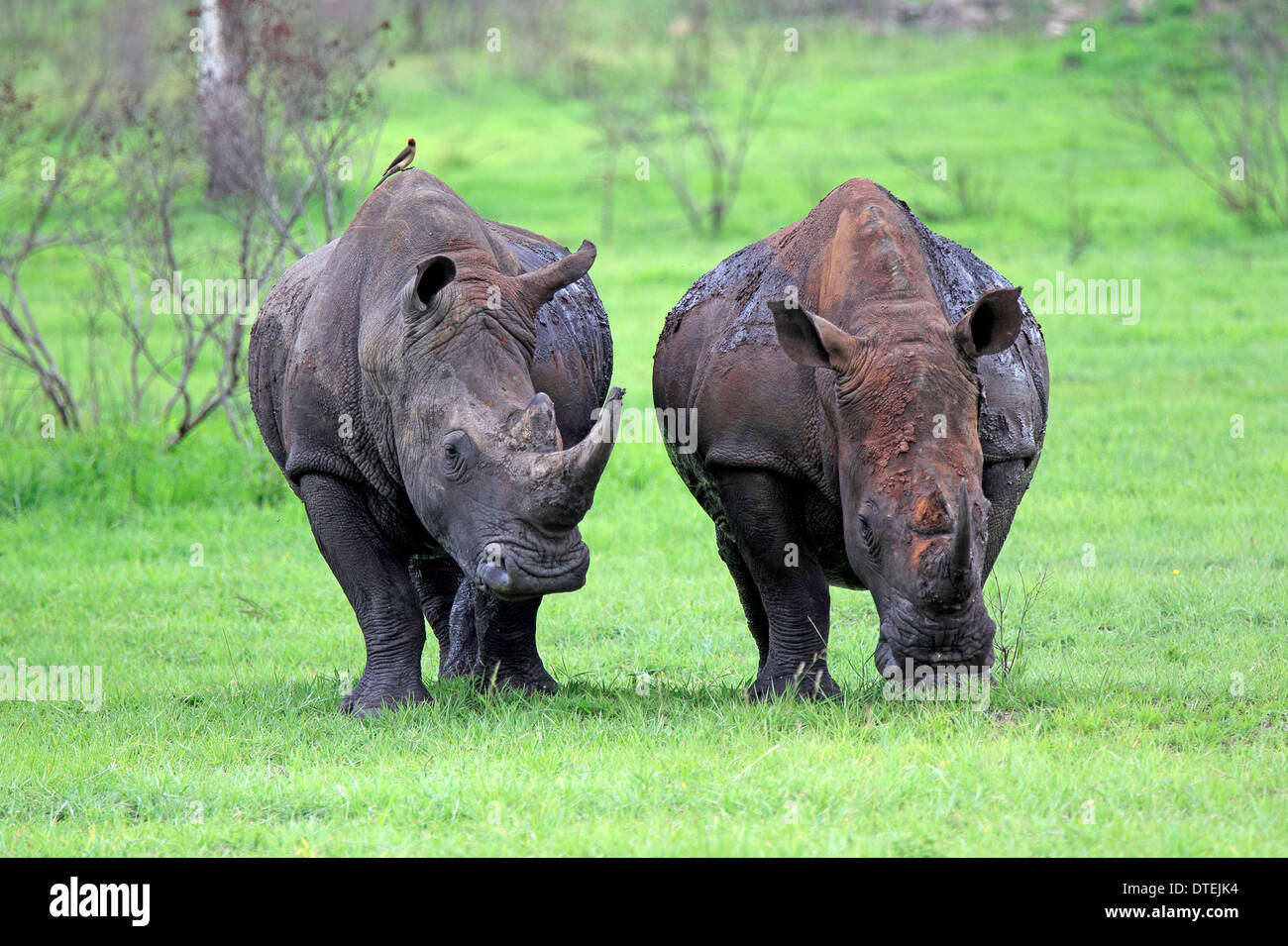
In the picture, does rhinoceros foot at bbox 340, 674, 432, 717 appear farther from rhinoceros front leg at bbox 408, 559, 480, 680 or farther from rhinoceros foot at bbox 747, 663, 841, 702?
rhinoceros foot at bbox 747, 663, 841, 702

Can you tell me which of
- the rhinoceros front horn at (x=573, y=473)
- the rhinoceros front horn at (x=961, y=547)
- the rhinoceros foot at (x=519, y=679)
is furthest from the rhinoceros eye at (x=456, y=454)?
→ the rhinoceros front horn at (x=961, y=547)

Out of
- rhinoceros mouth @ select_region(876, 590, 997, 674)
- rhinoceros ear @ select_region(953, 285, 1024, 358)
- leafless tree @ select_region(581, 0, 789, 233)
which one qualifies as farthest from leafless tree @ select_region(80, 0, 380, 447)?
leafless tree @ select_region(581, 0, 789, 233)

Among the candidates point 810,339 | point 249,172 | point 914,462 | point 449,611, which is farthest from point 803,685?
point 249,172

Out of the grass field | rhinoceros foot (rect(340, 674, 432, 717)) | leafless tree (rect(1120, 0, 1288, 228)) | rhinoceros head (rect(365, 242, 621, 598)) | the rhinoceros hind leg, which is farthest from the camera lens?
leafless tree (rect(1120, 0, 1288, 228))

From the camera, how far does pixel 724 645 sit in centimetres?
866

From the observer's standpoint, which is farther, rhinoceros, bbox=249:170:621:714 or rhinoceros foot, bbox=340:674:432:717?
rhinoceros foot, bbox=340:674:432:717

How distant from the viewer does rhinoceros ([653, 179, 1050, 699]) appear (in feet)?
19.0

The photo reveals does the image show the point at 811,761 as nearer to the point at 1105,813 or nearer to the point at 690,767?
the point at 690,767

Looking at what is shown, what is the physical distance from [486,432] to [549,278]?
87cm

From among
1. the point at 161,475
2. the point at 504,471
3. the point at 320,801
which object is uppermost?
the point at 504,471

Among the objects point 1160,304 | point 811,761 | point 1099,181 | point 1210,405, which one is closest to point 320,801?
point 811,761

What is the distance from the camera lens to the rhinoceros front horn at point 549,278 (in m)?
6.58

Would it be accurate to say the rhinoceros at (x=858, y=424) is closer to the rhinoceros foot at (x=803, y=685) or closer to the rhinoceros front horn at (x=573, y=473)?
the rhinoceros foot at (x=803, y=685)
